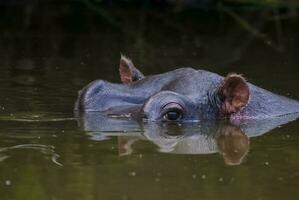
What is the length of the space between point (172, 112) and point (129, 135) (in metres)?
0.63

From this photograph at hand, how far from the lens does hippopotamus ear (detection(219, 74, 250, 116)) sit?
7.24 metres

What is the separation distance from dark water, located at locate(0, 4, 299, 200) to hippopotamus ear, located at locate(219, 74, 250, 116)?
0.16 meters

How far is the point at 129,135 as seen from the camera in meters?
6.70

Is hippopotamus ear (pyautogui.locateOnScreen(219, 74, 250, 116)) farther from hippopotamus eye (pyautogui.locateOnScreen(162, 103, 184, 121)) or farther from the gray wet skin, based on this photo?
hippopotamus eye (pyautogui.locateOnScreen(162, 103, 184, 121))

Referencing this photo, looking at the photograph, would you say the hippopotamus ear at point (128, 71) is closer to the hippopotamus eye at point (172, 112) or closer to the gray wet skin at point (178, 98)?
the gray wet skin at point (178, 98)

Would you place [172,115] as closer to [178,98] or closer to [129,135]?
[178,98]

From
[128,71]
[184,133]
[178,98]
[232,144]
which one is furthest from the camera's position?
[128,71]

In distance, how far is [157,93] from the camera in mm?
7188

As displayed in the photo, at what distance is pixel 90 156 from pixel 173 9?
9634 millimetres

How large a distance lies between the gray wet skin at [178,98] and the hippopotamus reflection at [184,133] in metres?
0.09

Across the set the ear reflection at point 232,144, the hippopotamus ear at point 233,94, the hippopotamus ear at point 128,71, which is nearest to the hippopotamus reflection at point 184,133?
the ear reflection at point 232,144

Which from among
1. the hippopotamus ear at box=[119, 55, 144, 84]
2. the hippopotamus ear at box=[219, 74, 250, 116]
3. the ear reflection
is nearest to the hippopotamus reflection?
the ear reflection

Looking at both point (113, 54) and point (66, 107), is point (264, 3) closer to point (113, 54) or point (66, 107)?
point (113, 54)

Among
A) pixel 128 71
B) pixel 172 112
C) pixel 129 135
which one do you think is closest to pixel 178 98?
pixel 172 112
